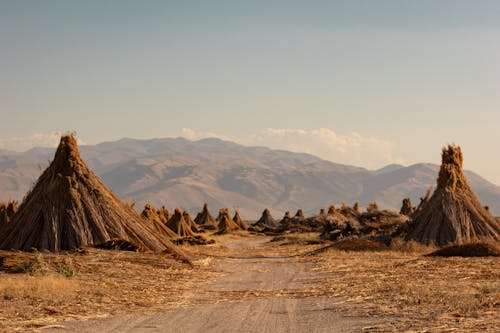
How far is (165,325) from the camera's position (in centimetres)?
1018

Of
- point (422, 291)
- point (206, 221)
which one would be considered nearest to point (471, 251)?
point (422, 291)

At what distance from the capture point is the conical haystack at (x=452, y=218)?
26562mm

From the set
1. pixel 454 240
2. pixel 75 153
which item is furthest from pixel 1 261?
pixel 454 240

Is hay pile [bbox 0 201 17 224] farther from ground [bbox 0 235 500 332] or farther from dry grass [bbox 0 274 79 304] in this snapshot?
dry grass [bbox 0 274 79 304]

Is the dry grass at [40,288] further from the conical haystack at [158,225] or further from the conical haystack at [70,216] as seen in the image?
the conical haystack at [158,225]

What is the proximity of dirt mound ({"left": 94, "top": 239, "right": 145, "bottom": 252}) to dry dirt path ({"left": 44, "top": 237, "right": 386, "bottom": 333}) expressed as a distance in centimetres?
423

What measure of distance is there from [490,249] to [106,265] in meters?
13.3

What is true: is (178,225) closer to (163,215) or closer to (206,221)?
(163,215)

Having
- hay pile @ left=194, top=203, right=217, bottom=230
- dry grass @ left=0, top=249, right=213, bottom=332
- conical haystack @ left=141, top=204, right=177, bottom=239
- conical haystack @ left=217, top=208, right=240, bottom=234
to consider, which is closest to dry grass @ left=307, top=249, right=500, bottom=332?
dry grass @ left=0, top=249, right=213, bottom=332

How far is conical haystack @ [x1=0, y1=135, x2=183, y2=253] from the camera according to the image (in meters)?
20.0

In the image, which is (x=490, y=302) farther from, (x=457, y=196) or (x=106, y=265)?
(x=457, y=196)

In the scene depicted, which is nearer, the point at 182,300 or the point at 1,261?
the point at 182,300

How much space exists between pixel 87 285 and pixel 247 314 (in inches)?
172

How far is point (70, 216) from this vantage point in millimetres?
20203
